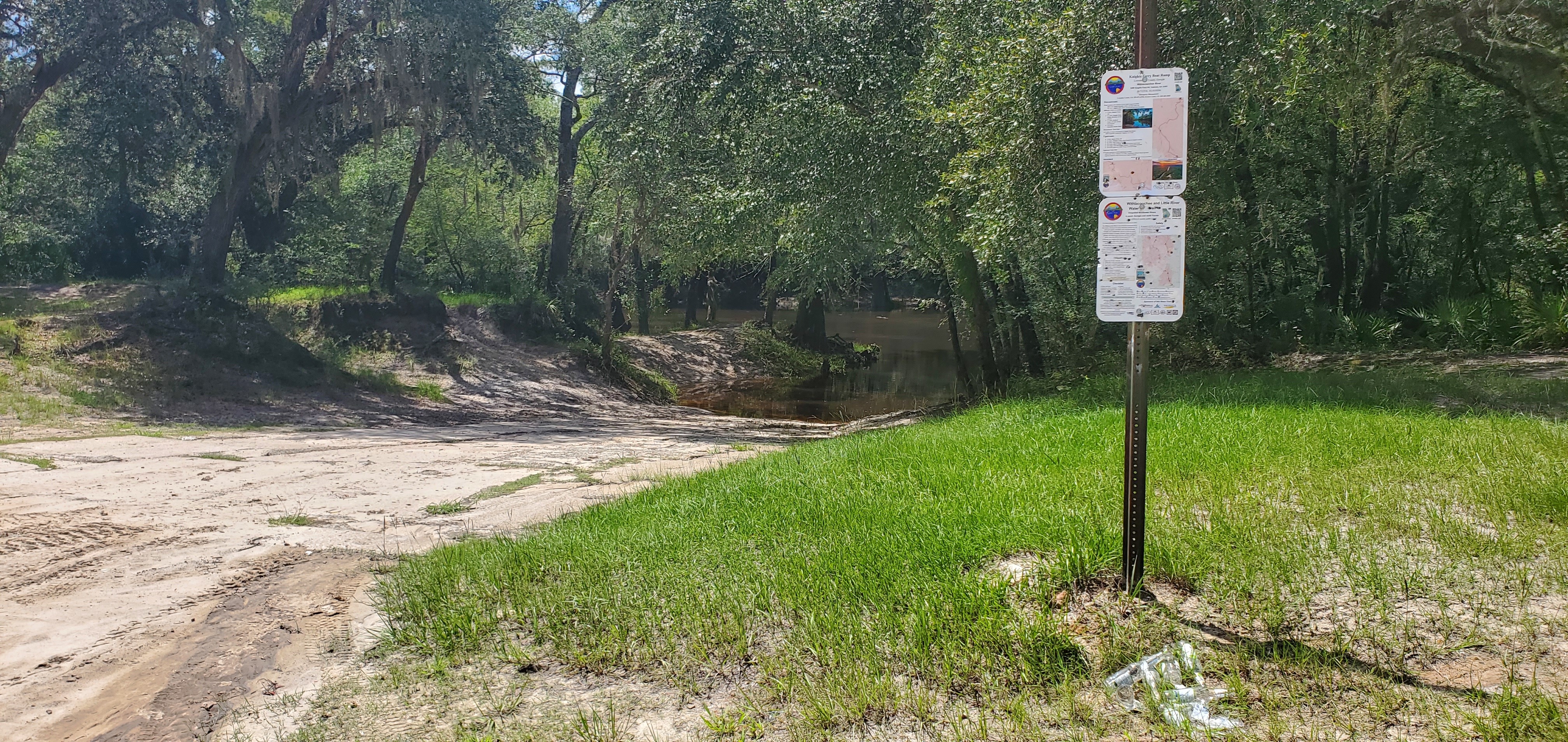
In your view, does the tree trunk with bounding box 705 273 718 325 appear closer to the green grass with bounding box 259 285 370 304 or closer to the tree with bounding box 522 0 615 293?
the tree with bounding box 522 0 615 293

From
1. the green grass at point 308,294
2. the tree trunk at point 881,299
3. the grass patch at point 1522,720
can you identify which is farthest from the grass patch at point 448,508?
the tree trunk at point 881,299

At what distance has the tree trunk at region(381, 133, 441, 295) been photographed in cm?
2181

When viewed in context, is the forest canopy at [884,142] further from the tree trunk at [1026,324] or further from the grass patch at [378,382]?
the grass patch at [378,382]

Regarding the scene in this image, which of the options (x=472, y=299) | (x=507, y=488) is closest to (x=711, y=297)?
(x=472, y=299)

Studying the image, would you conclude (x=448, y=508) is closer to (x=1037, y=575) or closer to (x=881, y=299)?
(x=1037, y=575)

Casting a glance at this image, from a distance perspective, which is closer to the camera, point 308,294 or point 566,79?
point 308,294

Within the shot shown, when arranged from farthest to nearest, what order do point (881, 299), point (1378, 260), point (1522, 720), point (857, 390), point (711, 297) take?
point (881, 299), point (711, 297), point (857, 390), point (1378, 260), point (1522, 720)

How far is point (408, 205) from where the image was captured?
75.8ft

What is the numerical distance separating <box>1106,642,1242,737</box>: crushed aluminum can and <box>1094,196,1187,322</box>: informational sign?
1.35 m

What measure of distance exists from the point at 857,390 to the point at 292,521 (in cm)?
2059

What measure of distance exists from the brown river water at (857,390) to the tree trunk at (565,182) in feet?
17.3

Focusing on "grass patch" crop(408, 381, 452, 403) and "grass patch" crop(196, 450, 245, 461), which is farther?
"grass patch" crop(408, 381, 452, 403)

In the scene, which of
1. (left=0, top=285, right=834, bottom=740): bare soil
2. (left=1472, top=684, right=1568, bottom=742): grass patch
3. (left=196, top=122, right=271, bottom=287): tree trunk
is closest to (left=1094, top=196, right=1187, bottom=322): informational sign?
(left=1472, top=684, right=1568, bottom=742): grass patch

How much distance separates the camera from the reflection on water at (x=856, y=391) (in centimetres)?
2327
